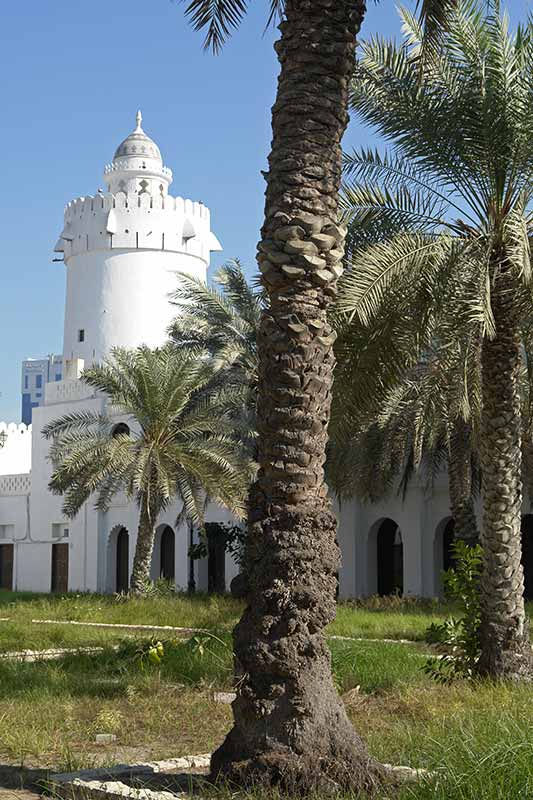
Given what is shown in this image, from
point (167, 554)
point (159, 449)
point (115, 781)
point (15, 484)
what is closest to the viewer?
point (115, 781)

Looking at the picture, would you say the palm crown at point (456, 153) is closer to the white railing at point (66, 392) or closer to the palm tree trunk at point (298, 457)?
the palm tree trunk at point (298, 457)

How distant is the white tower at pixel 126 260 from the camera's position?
41969 millimetres

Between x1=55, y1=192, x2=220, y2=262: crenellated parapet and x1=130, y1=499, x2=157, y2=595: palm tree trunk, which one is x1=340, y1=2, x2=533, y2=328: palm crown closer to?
x1=130, y1=499, x2=157, y2=595: palm tree trunk

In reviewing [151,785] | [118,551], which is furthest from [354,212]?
[118,551]

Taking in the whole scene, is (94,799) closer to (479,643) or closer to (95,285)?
(479,643)

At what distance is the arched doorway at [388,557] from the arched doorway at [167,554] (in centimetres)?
767

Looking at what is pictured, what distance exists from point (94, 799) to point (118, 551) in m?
31.8

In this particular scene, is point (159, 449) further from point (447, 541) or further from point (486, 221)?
point (486, 221)

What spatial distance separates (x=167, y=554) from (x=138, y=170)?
616 inches

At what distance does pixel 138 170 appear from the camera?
4316 cm

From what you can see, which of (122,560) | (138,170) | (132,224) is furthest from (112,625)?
(138,170)

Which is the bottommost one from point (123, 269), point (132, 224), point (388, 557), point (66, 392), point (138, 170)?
point (388, 557)

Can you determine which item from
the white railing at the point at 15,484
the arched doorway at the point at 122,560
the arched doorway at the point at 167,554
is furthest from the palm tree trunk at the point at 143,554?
the white railing at the point at 15,484

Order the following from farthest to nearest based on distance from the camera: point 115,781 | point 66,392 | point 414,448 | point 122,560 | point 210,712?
point 66,392 < point 122,560 < point 414,448 < point 210,712 < point 115,781
